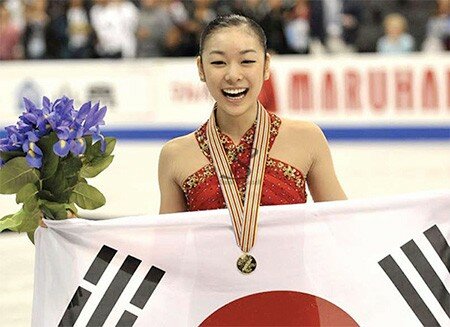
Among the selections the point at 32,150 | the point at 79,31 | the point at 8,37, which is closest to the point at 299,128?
the point at 32,150

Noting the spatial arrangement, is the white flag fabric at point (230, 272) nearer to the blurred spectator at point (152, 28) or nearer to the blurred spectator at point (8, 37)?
the blurred spectator at point (152, 28)

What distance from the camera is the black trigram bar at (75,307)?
3.47 metres

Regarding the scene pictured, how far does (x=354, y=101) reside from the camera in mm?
14125

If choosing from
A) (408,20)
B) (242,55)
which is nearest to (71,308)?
(242,55)

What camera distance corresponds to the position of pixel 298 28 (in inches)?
588

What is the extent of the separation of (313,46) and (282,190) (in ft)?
41.3

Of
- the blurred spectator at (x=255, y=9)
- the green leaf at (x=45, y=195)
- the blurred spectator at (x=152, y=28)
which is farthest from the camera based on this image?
the blurred spectator at (x=152, y=28)

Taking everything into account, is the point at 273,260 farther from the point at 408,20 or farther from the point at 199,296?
the point at 408,20

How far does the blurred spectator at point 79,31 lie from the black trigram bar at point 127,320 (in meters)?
11.7

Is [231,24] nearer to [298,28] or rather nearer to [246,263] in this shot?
[246,263]

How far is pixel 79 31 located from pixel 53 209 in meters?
12.0

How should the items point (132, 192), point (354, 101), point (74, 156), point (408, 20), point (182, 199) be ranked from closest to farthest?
point (74, 156) < point (182, 199) < point (132, 192) < point (354, 101) < point (408, 20)

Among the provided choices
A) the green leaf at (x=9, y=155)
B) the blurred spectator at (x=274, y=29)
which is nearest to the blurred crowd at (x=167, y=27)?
the blurred spectator at (x=274, y=29)

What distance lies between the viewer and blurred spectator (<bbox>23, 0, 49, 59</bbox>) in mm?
15180
